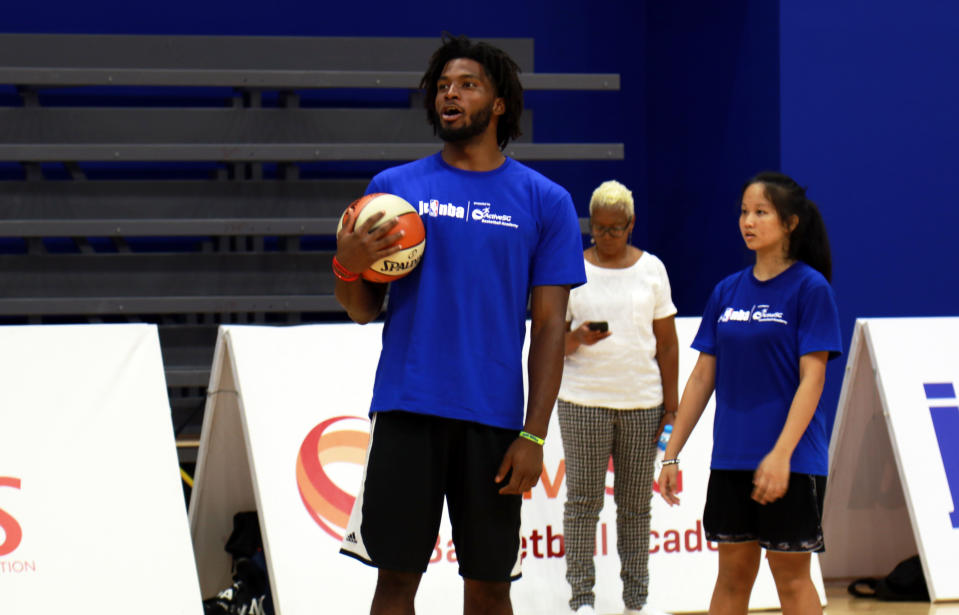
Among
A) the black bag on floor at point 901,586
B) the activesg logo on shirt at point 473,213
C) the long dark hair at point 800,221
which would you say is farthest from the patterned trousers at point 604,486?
the activesg logo on shirt at point 473,213

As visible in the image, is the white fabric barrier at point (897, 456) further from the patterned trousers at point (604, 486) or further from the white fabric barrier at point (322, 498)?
the patterned trousers at point (604, 486)

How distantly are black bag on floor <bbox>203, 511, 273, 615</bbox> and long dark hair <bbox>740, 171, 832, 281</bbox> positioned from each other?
2389 millimetres

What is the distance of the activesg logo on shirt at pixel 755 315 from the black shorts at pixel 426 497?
36.3 inches

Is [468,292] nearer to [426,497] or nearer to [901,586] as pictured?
[426,497]

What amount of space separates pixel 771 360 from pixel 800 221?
1.37ft

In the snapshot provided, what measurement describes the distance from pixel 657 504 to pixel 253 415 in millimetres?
1754

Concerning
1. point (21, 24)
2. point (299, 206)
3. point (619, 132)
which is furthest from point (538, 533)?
point (21, 24)

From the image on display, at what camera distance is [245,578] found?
165 inches

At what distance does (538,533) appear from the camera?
14.8 ft

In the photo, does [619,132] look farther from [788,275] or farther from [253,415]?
[788,275]

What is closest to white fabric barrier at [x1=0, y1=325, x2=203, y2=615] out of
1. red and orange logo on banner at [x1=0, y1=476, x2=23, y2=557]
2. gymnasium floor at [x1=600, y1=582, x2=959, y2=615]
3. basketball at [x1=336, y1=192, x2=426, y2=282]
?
red and orange logo on banner at [x1=0, y1=476, x2=23, y2=557]

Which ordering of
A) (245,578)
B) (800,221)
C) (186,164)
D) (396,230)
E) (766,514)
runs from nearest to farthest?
(396,230)
(766,514)
(800,221)
(245,578)
(186,164)

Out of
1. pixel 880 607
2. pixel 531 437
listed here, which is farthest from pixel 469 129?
pixel 880 607

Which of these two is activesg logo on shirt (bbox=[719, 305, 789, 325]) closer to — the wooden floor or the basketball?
the basketball
